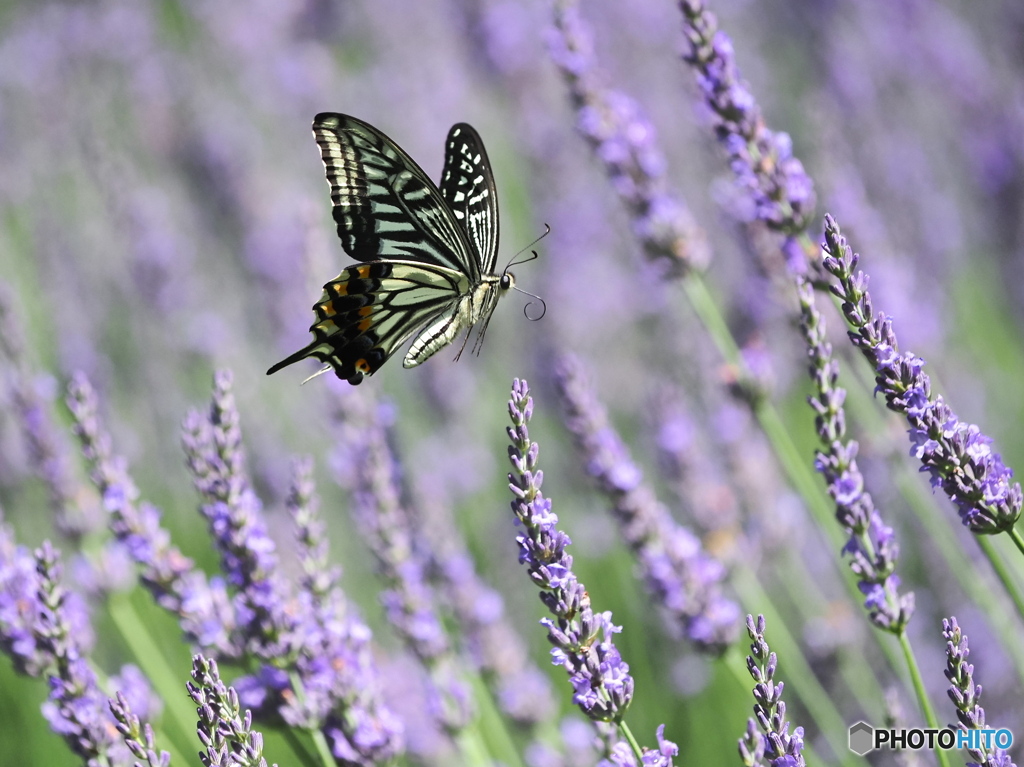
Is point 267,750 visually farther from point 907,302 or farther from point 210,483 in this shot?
point 907,302

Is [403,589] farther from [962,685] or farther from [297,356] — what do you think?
[962,685]

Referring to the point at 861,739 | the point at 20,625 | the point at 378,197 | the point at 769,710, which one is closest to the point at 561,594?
the point at 769,710

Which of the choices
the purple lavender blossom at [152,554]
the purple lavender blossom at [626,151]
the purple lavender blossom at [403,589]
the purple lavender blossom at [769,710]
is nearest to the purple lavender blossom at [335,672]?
the purple lavender blossom at [152,554]

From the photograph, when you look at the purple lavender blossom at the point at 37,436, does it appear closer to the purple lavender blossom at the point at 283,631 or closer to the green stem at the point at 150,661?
the green stem at the point at 150,661

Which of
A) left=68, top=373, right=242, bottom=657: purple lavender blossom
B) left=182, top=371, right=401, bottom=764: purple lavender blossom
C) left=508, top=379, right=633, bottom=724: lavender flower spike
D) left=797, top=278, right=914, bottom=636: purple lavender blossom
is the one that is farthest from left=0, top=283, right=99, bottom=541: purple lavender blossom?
left=797, top=278, right=914, bottom=636: purple lavender blossom

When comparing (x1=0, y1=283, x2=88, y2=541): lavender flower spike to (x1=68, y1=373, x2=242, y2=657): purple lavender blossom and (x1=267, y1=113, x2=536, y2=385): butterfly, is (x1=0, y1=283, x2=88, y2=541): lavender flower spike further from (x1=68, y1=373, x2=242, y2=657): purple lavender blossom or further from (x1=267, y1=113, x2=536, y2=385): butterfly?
(x1=267, y1=113, x2=536, y2=385): butterfly
